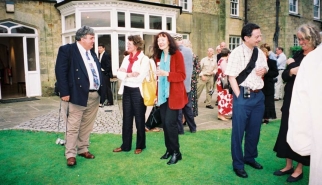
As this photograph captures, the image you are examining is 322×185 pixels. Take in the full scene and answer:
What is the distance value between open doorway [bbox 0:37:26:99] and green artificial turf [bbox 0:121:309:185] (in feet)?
23.5

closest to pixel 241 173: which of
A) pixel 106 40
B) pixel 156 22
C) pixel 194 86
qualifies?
pixel 194 86

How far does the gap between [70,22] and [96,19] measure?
1313mm

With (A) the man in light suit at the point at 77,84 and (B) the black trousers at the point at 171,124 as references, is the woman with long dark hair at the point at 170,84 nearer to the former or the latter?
(B) the black trousers at the point at 171,124

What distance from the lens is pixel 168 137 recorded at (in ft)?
13.6

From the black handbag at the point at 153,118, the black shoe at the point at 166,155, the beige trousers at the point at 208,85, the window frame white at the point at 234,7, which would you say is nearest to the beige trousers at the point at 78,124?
the black shoe at the point at 166,155

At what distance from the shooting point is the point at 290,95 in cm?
354

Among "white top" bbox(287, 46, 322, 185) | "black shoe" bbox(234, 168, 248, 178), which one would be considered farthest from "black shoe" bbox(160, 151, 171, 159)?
"white top" bbox(287, 46, 322, 185)

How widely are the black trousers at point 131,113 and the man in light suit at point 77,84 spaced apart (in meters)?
0.47

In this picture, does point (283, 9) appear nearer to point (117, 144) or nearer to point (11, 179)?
point (117, 144)

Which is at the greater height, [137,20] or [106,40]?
[137,20]

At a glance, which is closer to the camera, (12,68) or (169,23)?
(169,23)

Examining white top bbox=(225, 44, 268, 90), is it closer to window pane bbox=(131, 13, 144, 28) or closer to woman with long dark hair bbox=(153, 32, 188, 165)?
woman with long dark hair bbox=(153, 32, 188, 165)

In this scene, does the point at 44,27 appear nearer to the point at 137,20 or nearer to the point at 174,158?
the point at 137,20

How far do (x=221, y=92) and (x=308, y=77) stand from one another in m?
5.05
